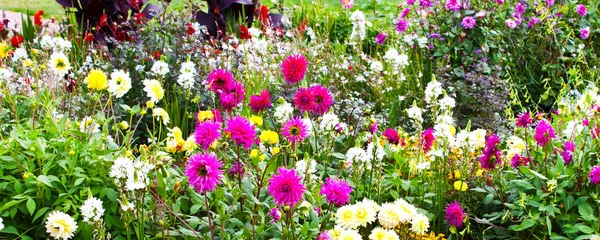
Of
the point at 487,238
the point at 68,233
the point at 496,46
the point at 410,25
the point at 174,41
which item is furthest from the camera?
the point at 410,25

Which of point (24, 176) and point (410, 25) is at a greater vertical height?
point (24, 176)

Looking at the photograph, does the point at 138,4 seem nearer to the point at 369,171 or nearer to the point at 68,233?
the point at 369,171

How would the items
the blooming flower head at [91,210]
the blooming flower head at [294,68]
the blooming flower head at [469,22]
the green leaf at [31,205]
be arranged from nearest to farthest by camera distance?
the blooming flower head at [91,210] → the green leaf at [31,205] → the blooming flower head at [294,68] → the blooming flower head at [469,22]

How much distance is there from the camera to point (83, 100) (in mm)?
4066

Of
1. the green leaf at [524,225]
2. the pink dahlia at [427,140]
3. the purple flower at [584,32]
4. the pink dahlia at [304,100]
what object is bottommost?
the purple flower at [584,32]

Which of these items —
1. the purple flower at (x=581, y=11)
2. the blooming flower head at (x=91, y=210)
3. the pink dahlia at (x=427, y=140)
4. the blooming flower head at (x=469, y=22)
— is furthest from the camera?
the purple flower at (x=581, y=11)

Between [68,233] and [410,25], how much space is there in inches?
160

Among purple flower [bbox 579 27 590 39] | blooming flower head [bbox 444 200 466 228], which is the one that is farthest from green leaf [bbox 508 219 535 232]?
purple flower [bbox 579 27 590 39]

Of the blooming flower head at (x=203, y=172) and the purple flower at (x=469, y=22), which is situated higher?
the blooming flower head at (x=203, y=172)

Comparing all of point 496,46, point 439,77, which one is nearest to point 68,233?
point 439,77

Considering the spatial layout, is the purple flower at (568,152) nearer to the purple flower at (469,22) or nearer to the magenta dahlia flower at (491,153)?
the magenta dahlia flower at (491,153)

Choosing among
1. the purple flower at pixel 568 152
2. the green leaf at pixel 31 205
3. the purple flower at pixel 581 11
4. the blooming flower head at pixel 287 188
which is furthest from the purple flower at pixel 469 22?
the green leaf at pixel 31 205

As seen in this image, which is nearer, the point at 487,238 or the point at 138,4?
the point at 487,238

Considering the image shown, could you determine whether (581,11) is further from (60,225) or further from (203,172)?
(60,225)
